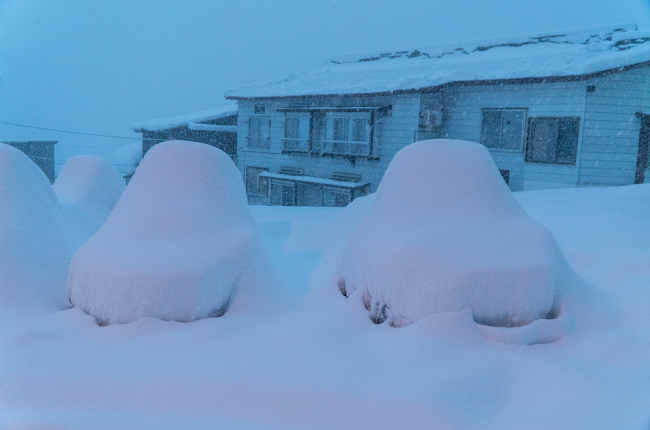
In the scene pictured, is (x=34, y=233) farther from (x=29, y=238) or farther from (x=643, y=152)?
(x=643, y=152)

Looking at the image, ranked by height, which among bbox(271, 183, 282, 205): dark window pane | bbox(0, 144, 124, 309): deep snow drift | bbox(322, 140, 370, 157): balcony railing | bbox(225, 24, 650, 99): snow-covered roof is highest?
bbox(225, 24, 650, 99): snow-covered roof

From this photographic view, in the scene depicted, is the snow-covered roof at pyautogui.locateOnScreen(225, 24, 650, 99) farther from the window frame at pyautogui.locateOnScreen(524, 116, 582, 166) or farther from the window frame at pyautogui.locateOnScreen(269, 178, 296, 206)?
the window frame at pyautogui.locateOnScreen(269, 178, 296, 206)

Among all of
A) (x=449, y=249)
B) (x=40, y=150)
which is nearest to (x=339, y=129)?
(x=449, y=249)

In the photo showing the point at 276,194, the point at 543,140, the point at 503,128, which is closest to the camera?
the point at 543,140

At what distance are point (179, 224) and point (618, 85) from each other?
485 inches

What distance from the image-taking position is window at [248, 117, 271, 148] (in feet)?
60.0

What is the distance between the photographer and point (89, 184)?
23.2ft

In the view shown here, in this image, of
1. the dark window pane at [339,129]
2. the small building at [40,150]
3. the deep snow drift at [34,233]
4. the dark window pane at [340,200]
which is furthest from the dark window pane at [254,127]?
the deep snow drift at [34,233]

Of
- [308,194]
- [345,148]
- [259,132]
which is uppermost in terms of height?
[259,132]

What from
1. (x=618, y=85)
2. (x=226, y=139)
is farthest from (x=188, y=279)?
(x=226, y=139)

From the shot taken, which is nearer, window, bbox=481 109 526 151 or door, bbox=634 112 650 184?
door, bbox=634 112 650 184

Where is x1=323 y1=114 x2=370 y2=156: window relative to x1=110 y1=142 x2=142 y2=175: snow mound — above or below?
above

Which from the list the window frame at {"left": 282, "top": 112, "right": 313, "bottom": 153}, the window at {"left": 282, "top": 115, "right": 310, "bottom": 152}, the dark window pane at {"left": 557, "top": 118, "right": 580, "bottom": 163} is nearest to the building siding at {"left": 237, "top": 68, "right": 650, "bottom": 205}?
the dark window pane at {"left": 557, "top": 118, "right": 580, "bottom": 163}

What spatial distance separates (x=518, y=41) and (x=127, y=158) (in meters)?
19.2
